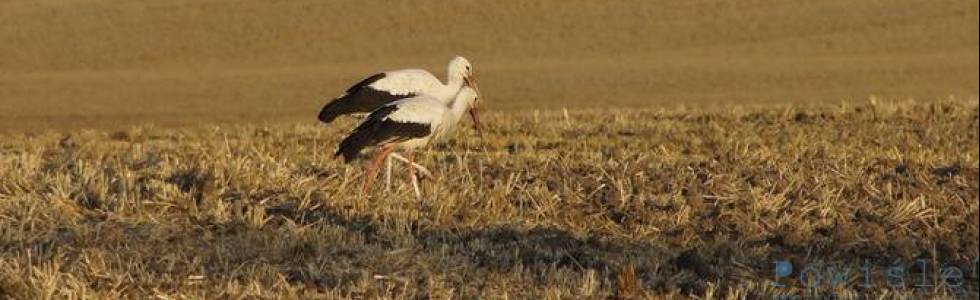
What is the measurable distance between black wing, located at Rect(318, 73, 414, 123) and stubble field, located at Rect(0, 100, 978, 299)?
363 mm

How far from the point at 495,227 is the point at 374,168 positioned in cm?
144

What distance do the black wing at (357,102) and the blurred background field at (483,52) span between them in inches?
707

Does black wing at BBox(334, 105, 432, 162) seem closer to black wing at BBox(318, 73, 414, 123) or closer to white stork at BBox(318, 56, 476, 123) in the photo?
white stork at BBox(318, 56, 476, 123)

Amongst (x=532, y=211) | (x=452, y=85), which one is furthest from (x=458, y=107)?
(x=532, y=211)

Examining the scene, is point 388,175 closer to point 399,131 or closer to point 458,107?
point 399,131

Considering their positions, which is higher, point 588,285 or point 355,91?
point 355,91

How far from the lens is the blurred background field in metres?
36.1

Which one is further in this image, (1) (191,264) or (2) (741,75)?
(2) (741,75)

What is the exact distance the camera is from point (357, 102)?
12.6m

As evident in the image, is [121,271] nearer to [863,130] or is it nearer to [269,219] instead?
[269,219]

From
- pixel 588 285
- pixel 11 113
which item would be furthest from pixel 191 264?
pixel 11 113

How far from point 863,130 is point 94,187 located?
9.45 metres

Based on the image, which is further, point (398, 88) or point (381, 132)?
point (398, 88)

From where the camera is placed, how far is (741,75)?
40719 millimetres
